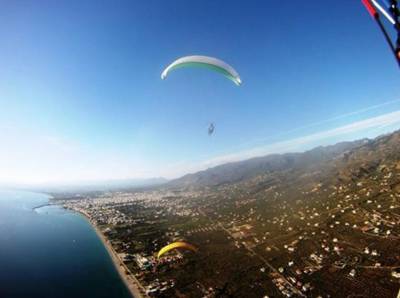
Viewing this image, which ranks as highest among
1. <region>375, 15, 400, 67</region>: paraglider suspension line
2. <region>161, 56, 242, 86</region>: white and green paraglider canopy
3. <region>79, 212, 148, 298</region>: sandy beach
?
<region>161, 56, 242, 86</region>: white and green paraglider canopy

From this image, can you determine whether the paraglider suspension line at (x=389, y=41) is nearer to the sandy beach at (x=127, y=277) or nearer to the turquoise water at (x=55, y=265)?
the sandy beach at (x=127, y=277)

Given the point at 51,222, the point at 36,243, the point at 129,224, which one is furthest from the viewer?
the point at 51,222

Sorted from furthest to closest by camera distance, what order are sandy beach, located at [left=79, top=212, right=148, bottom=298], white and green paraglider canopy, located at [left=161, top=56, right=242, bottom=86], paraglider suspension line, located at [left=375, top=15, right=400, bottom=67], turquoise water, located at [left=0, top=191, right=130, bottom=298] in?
turquoise water, located at [left=0, top=191, right=130, bottom=298]
sandy beach, located at [left=79, top=212, right=148, bottom=298]
white and green paraglider canopy, located at [left=161, top=56, right=242, bottom=86]
paraglider suspension line, located at [left=375, top=15, right=400, bottom=67]

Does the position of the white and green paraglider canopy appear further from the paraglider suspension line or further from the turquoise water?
the turquoise water

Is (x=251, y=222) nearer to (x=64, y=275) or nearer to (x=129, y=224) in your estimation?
(x=129, y=224)

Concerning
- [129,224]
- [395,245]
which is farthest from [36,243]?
[395,245]

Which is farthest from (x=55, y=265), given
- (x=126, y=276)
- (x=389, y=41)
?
(x=389, y=41)

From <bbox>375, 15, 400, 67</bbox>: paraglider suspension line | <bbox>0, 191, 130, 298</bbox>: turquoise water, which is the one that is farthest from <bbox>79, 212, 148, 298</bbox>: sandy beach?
<bbox>375, 15, 400, 67</bbox>: paraglider suspension line

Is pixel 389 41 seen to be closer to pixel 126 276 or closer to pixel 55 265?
pixel 126 276
